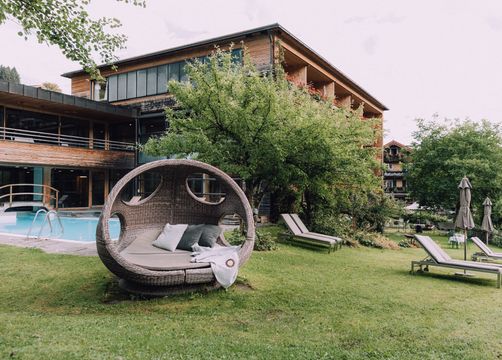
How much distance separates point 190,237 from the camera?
6.81m

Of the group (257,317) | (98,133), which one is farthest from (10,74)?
(257,317)

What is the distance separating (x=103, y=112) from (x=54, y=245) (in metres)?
13.2

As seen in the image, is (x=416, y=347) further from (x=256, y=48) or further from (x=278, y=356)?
(x=256, y=48)

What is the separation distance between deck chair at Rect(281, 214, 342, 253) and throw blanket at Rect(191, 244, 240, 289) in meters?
4.62

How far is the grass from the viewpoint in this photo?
3660 millimetres

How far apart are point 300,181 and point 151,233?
15.3 feet

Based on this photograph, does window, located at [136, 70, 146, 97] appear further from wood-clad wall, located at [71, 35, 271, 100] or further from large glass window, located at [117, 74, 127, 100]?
large glass window, located at [117, 74, 127, 100]

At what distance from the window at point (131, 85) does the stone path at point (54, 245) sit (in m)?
13.4

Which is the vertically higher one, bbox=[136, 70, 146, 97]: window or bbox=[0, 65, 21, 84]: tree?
bbox=[0, 65, 21, 84]: tree

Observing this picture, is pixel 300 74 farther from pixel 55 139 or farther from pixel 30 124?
pixel 30 124

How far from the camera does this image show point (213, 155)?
9336 millimetres

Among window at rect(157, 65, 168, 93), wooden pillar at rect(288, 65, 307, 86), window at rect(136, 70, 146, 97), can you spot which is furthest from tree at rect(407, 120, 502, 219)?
window at rect(136, 70, 146, 97)

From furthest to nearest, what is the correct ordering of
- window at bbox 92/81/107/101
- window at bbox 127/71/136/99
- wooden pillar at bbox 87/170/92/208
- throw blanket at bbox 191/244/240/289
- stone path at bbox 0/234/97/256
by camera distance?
1. window at bbox 92/81/107/101
2. wooden pillar at bbox 87/170/92/208
3. window at bbox 127/71/136/99
4. stone path at bbox 0/234/97/256
5. throw blanket at bbox 191/244/240/289

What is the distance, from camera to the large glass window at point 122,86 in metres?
22.5
